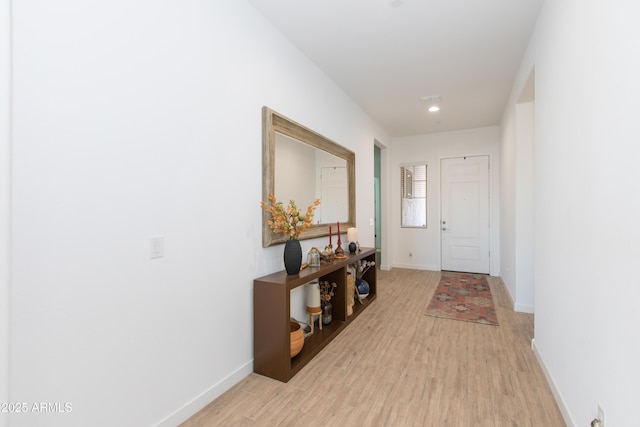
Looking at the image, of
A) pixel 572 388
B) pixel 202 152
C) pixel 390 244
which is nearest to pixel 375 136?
pixel 390 244

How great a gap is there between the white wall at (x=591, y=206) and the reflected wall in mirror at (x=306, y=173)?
1.92m

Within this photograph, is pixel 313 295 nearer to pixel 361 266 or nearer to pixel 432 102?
pixel 361 266

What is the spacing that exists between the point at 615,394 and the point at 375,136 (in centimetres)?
455

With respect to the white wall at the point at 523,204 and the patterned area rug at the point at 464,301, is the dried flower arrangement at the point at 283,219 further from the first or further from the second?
the white wall at the point at 523,204

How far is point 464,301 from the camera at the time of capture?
4.01 m

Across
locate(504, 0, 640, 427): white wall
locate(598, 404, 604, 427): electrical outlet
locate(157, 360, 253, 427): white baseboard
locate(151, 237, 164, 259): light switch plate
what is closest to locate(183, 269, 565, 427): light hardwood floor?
locate(157, 360, 253, 427): white baseboard

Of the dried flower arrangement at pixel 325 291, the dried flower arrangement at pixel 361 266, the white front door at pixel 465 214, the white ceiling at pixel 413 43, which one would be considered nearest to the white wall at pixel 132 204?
the white ceiling at pixel 413 43

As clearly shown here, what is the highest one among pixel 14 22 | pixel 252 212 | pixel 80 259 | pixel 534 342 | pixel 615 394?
pixel 14 22

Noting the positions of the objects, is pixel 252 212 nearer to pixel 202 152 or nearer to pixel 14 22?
pixel 202 152

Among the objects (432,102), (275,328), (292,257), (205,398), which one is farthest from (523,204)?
(205,398)

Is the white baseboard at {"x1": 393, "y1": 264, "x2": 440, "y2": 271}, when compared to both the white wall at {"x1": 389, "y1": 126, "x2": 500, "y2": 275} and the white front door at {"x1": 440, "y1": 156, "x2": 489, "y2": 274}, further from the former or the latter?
the white front door at {"x1": 440, "y1": 156, "x2": 489, "y2": 274}

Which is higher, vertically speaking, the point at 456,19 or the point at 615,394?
the point at 456,19

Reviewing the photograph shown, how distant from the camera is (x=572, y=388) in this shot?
1643 mm

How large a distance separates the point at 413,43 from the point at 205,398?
3253mm
